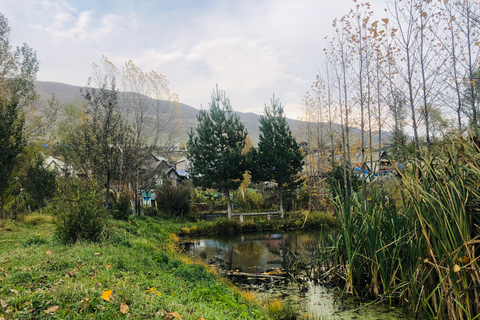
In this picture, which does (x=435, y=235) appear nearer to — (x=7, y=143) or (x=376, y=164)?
(x=376, y=164)

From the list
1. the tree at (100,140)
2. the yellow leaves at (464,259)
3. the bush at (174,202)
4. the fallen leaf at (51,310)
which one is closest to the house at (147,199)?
the bush at (174,202)

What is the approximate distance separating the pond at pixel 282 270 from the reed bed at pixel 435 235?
37cm

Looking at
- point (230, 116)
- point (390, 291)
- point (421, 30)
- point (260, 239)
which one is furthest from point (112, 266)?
point (230, 116)

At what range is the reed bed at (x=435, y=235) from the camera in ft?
10.9

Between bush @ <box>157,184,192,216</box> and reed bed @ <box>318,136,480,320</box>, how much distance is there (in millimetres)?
15879

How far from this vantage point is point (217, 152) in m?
→ 19.9

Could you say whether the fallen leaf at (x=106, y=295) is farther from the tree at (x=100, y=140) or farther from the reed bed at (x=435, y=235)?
the tree at (x=100, y=140)

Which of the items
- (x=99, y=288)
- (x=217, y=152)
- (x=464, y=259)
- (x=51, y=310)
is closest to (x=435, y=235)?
(x=464, y=259)

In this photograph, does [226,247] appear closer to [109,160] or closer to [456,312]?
[109,160]

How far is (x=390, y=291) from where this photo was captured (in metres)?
4.73

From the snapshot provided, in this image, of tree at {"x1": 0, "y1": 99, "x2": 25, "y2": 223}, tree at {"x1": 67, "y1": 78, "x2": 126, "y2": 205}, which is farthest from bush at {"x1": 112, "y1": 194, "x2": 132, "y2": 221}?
tree at {"x1": 0, "y1": 99, "x2": 25, "y2": 223}

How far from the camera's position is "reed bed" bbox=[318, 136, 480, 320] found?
3312 mm

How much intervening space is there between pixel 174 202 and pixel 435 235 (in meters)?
17.8

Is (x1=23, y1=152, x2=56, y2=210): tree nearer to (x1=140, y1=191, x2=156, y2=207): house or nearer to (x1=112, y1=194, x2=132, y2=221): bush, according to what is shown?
(x1=140, y1=191, x2=156, y2=207): house
